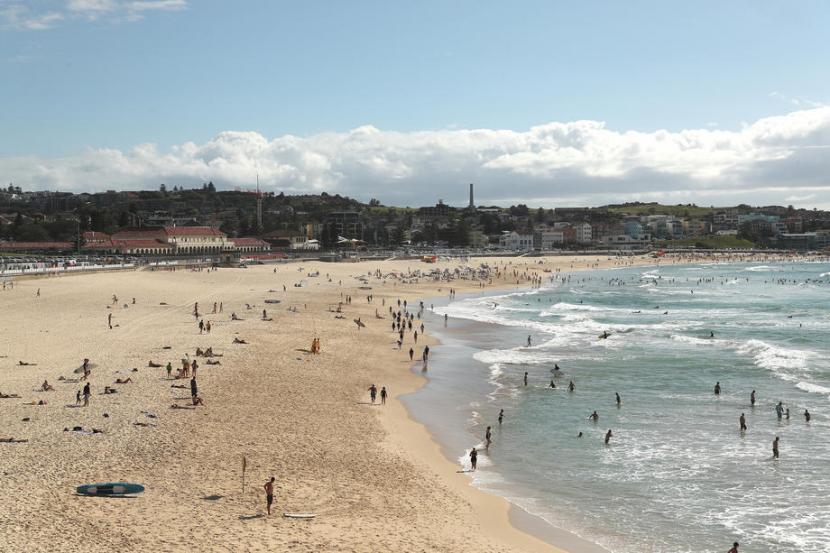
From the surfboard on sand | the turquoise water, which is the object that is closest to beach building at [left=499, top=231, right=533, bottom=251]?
the turquoise water

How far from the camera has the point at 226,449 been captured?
1934 centimetres

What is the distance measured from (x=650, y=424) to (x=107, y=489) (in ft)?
53.0

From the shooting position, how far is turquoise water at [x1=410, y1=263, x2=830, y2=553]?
1694cm

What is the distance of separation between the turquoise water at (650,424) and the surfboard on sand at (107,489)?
8041 mm

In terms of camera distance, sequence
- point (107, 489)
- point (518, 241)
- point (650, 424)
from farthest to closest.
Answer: point (518, 241) → point (650, 424) → point (107, 489)

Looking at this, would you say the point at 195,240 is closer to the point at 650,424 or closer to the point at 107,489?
the point at 650,424

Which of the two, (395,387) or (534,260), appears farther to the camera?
(534,260)

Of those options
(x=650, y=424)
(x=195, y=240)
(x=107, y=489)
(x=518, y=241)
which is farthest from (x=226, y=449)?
(x=518, y=241)

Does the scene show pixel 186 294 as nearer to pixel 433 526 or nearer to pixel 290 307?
pixel 290 307

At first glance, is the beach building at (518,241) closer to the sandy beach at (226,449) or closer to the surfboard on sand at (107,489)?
the sandy beach at (226,449)

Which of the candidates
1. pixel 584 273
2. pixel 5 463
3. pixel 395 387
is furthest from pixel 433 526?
pixel 584 273

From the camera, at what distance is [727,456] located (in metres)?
21.3

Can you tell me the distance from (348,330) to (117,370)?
54.9 feet

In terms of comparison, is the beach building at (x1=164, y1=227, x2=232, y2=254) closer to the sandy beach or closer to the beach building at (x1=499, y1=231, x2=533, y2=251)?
the sandy beach
